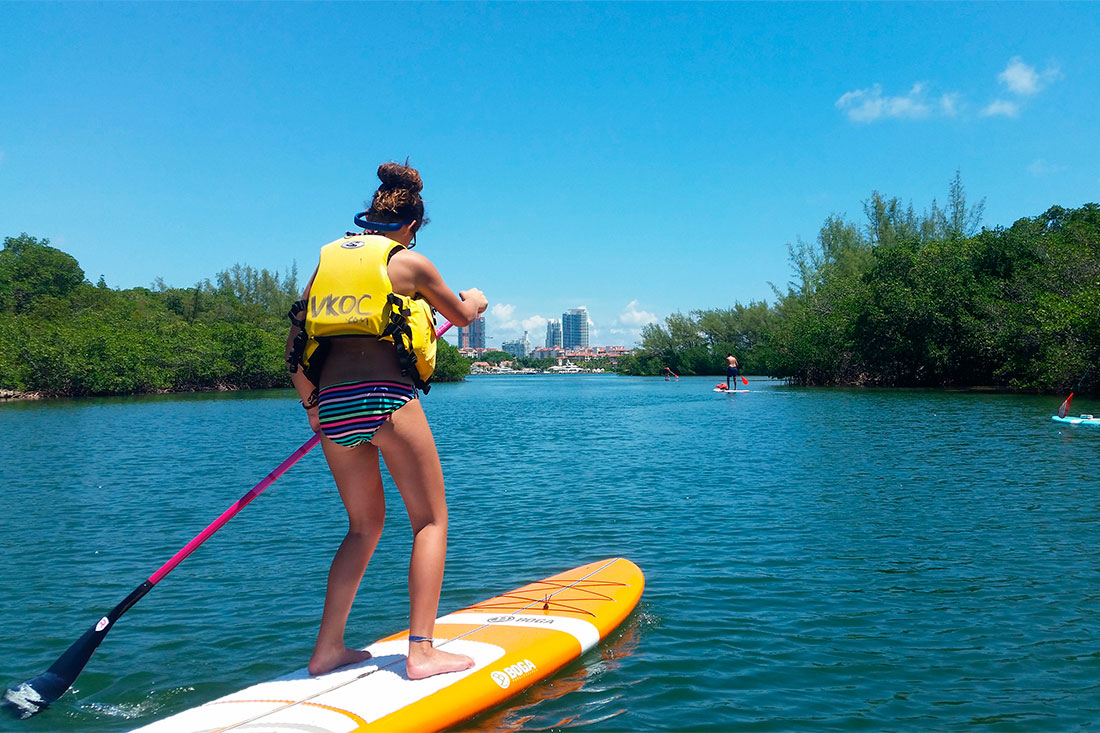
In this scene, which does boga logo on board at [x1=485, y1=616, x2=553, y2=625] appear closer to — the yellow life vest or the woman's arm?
the yellow life vest

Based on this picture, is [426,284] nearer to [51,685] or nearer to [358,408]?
[358,408]

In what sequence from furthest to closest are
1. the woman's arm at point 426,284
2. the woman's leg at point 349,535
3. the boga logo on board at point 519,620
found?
the boga logo on board at point 519,620, the woman's leg at point 349,535, the woman's arm at point 426,284

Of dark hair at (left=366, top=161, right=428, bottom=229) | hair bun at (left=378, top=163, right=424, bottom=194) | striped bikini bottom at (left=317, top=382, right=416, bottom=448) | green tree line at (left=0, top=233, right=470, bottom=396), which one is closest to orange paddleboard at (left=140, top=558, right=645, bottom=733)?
striped bikini bottom at (left=317, top=382, right=416, bottom=448)

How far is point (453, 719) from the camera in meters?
3.96

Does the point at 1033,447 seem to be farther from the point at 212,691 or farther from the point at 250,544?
the point at 212,691

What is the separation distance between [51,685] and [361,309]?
9.57 feet

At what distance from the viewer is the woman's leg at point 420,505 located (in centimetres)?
365

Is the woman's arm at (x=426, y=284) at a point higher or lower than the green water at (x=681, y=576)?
higher

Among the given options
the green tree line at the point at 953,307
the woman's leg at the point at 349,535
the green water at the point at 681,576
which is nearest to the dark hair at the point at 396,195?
the woman's leg at the point at 349,535

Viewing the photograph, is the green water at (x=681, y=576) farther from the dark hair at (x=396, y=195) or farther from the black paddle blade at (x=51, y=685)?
the dark hair at (x=396, y=195)

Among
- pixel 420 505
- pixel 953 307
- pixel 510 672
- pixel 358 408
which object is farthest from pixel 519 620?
pixel 953 307

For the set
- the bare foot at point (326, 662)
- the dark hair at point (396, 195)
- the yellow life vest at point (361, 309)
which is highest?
the dark hair at point (396, 195)

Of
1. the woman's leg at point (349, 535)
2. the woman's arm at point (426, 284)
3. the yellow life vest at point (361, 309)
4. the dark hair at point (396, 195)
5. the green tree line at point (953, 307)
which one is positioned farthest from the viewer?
the green tree line at point (953, 307)

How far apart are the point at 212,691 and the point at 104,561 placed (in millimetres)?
4697
